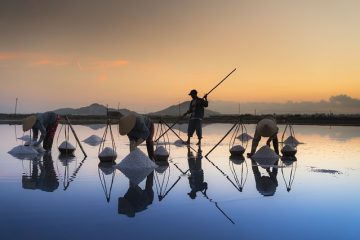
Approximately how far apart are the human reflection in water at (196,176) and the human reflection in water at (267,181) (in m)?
0.77

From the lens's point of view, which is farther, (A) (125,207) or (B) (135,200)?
(B) (135,200)

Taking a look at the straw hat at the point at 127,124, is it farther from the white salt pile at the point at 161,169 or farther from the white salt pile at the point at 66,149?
the white salt pile at the point at 66,149

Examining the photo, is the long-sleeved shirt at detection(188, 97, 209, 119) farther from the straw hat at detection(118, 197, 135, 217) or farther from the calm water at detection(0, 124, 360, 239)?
the straw hat at detection(118, 197, 135, 217)

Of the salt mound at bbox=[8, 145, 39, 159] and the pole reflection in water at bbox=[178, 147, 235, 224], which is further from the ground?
the salt mound at bbox=[8, 145, 39, 159]

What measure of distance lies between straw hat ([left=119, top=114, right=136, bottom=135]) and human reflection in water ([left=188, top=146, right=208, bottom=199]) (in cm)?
127

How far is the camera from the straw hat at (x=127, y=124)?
23.2 ft

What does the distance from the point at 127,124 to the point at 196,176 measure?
4.71 ft

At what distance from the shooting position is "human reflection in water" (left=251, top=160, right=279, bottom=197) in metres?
5.64

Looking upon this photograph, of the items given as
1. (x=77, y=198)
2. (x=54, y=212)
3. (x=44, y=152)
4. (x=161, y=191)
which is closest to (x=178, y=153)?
(x=44, y=152)

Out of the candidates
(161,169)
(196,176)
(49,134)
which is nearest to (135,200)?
(196,176)

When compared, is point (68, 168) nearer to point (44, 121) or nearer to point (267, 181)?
point (44, 121)

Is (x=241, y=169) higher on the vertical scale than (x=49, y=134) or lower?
lower

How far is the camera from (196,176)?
6.84 metres

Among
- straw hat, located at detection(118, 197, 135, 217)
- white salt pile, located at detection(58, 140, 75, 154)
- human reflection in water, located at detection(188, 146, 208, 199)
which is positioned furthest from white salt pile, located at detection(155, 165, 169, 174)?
white salt pile, located at detection(58, 140, 75, 154)
